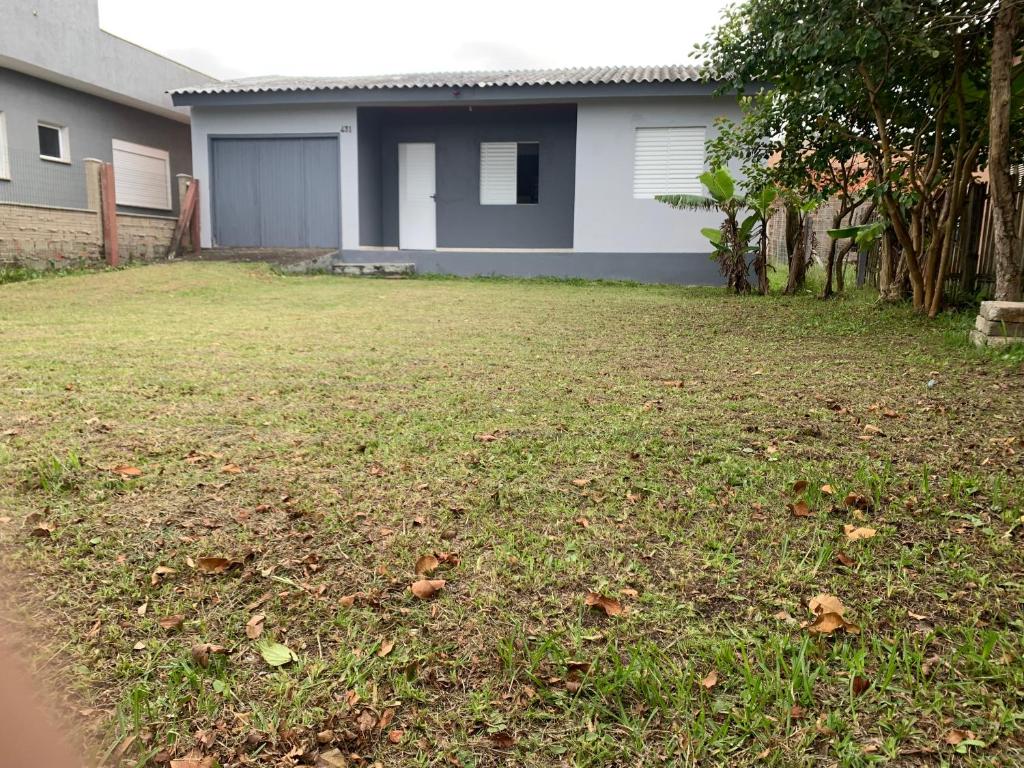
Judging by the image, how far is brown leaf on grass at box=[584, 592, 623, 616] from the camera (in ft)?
7.73

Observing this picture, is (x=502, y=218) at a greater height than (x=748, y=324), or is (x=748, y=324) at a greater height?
(x=502, y=218)

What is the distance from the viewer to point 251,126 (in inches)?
669

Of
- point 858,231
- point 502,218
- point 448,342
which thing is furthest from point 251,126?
point 858,231

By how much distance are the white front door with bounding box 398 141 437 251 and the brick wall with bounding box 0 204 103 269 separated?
6.63 meters

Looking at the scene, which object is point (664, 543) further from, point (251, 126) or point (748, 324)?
point (251, 126)

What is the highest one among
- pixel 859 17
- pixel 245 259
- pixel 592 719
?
pixel 859 17

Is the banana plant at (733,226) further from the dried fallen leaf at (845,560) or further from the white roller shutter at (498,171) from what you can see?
the dried fallen leaf at (845,560)

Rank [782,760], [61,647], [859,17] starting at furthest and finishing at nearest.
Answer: [859,17] < [61,647] < [782,760]

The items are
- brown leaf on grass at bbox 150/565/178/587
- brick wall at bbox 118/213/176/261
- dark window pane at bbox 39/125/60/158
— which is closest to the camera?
brown leaf on grass at bbox 150/565/178/587

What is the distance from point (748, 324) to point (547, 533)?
245 inches

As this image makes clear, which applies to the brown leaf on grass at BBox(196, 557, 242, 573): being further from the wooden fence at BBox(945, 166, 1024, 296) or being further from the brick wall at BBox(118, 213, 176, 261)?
the brick wall at BBox(118, 213, 176, 261)

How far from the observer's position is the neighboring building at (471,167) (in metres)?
15.4

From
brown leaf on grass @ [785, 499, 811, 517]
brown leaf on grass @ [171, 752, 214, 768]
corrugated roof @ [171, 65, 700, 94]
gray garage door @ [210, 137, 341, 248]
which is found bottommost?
brown leaf on grass @ [171, 752, 214, 768]

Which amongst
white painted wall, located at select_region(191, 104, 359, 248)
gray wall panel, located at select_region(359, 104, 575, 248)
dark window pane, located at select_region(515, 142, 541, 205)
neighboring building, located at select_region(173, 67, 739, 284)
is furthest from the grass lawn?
dark window pane, located at select_region(515, 142, 541, 205)
